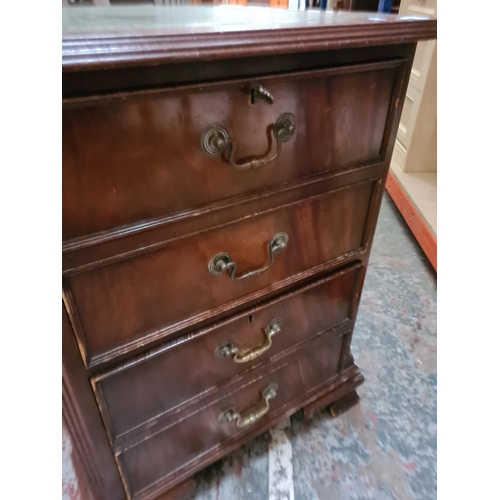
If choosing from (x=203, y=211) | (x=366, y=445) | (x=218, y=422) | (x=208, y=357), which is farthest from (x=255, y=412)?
(x=203, y=211)

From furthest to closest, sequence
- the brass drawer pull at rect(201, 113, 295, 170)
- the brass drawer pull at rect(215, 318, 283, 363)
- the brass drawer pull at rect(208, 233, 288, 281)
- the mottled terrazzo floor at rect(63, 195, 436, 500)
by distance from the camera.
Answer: the mottled terrazzo floor at rect(63, 195, 436, 500) → the brass drawer pull at rect(215, 318, 283, 363) → the brass drawer pull at rect(208, 233, 288, 281) → the brass drawer pull at rect(201, 113, 295, 170)

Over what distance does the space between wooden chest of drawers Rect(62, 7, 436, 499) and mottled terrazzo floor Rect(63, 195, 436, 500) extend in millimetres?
115

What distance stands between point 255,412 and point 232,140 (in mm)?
549

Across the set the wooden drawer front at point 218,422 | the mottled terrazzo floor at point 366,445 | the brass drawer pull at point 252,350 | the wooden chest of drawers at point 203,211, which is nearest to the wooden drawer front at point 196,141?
the wooden chest of drawers at point 203,211

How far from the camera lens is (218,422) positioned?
29.3 inches

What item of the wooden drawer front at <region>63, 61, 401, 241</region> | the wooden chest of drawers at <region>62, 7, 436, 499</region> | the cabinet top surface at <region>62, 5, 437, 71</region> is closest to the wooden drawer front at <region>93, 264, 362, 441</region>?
the wooden chest of drawers at <region>62, 7, 436, 499</region>

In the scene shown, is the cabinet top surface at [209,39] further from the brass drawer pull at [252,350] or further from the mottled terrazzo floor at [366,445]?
the mottled terrazzo floor at [366,445]

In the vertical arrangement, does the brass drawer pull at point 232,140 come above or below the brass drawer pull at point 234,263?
above

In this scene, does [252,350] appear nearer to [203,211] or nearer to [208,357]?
[208,357]

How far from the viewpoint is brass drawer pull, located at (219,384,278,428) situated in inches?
29.7

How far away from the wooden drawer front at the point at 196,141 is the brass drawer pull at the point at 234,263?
0.09 meters

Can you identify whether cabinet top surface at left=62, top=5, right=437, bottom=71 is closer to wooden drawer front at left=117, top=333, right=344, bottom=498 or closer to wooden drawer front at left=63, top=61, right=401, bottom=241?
wooden drawer front at left=63, top=61, right=401, bottom=241

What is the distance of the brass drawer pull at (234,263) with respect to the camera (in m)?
0.56

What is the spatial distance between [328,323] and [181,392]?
0.32 m
